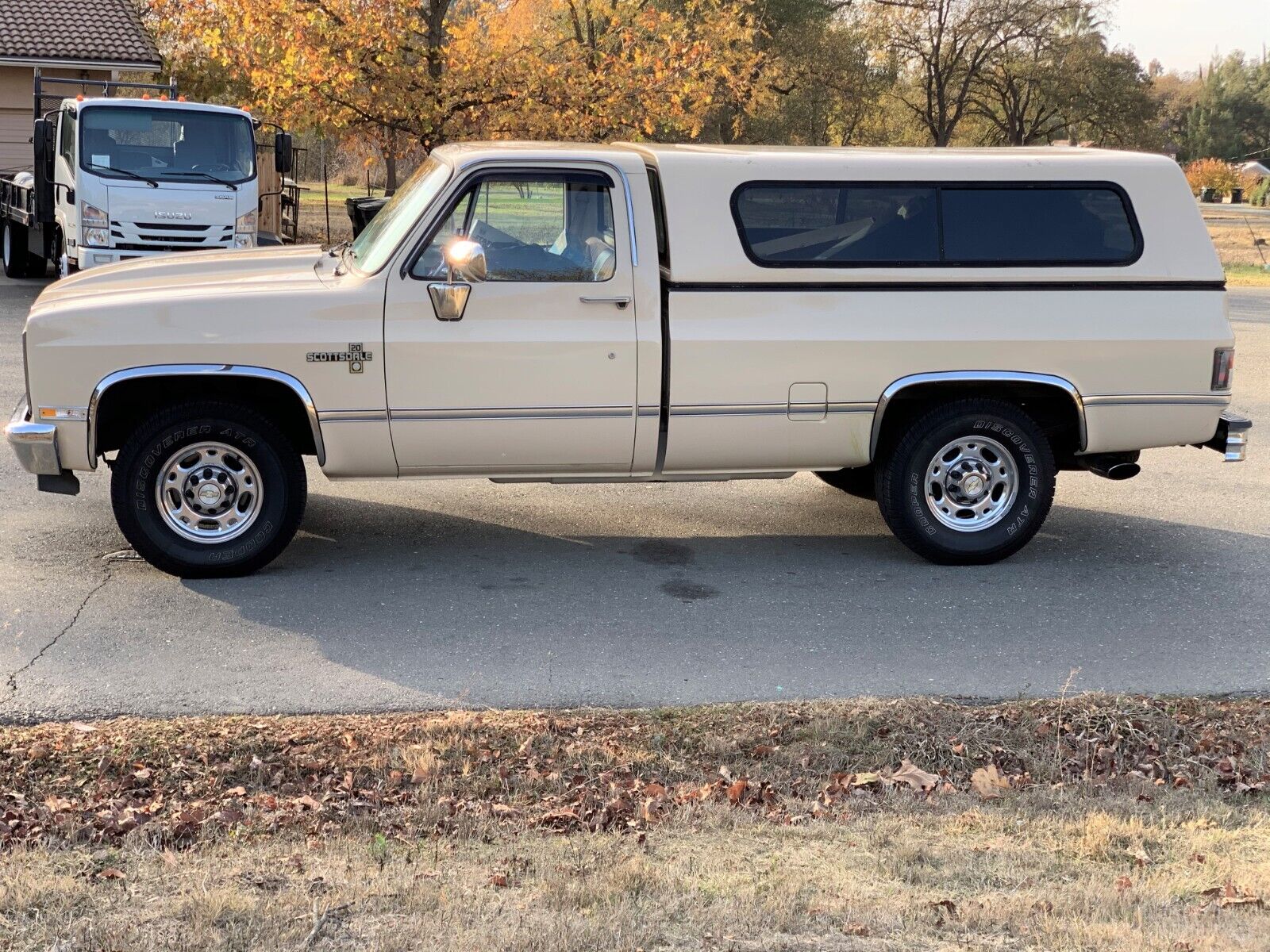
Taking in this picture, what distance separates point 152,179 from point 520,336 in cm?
1027

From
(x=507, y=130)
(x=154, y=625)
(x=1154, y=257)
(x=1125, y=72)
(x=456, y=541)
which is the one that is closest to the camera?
(x=154, y=625)

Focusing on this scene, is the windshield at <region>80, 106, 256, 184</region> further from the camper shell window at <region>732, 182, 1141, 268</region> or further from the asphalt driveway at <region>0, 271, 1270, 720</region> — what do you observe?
the camper shell window at <region>732, 182, 1141, 268</region>

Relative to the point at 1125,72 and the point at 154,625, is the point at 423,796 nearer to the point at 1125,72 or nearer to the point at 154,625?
the point at 154,625

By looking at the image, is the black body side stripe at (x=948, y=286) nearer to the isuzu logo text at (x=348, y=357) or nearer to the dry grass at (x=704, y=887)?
the isuzu logo text at (x=348, y=357)

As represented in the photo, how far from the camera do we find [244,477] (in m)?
6.68

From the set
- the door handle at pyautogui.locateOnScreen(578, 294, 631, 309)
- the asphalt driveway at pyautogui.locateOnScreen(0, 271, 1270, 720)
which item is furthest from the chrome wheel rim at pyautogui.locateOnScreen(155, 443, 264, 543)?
the door handle at pyautogui.locateOnScreen(578, 294, 631, 309)

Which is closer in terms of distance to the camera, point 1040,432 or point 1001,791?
point 1001,791

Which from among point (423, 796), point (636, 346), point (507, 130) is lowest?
point (423, 796)

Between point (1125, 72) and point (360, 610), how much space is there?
4595cm

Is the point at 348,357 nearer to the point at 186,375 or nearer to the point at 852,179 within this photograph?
the point at 186,375

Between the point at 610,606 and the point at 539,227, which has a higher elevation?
the point at 539,227

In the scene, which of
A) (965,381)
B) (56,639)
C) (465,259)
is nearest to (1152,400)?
(965,381)

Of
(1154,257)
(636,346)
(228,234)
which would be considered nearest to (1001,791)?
(636,346)

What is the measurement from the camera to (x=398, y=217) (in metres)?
6.86
